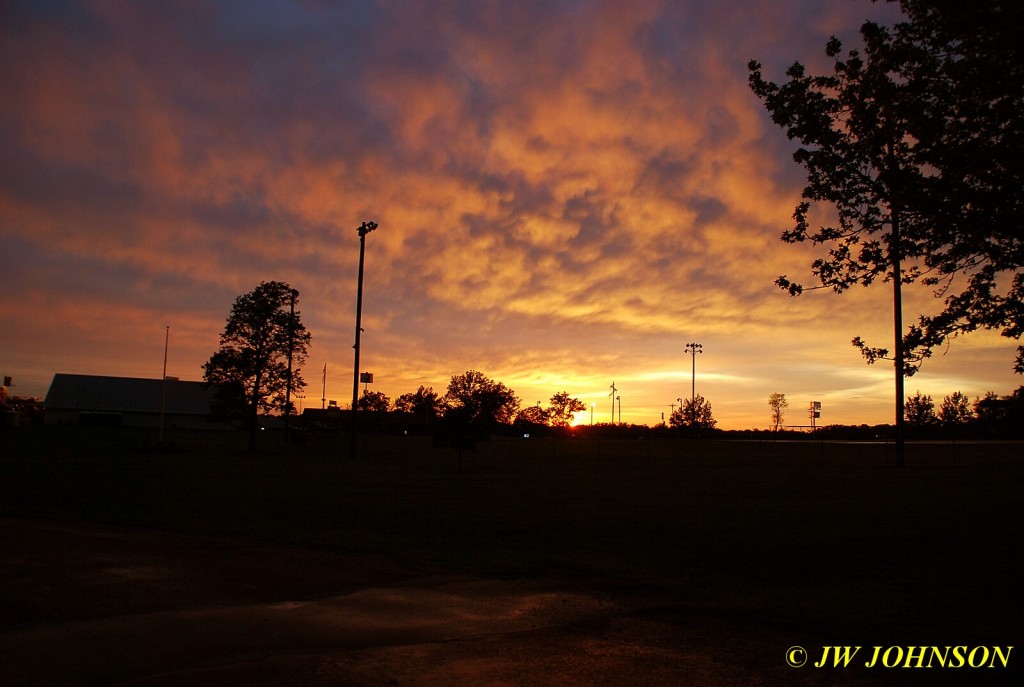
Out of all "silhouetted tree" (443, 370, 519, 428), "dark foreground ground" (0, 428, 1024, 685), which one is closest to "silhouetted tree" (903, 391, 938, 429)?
"silhouetted tree" (443, 370, 519, 428)

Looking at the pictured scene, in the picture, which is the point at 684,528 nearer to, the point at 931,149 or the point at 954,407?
the point at 931,149

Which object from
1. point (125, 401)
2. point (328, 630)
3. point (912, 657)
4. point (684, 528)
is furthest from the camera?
point (125, 401)

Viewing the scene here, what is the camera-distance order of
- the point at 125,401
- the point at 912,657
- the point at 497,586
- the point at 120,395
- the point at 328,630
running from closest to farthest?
the point at 912,657 < the point at 328,630 < the point at 497,586 < the point at 125,401 < the point at 120,395

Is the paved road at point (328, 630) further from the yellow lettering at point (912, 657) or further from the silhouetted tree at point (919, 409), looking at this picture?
the silhouetted tree at point (919, 409)

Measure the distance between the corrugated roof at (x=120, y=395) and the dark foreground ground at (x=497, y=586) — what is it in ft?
318

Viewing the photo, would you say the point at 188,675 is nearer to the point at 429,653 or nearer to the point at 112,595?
the point at 429,653

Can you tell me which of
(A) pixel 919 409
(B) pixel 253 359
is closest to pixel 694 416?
(A) pixel 919 409

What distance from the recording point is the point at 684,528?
50.0 ft

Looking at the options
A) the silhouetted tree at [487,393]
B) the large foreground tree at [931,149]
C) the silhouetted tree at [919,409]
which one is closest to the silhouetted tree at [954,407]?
the silhouetted tree at [919,409]

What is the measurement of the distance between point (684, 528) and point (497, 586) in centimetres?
652

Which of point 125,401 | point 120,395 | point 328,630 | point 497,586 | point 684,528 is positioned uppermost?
point 120,395

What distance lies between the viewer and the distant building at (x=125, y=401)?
4176 inches

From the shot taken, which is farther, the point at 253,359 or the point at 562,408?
the point at 562,408

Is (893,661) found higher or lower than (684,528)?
lower
